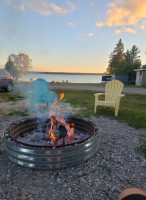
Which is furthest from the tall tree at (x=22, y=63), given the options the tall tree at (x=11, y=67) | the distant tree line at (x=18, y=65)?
the tall tree at (x=11, y=67)

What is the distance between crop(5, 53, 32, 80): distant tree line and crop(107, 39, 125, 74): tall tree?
915 inches

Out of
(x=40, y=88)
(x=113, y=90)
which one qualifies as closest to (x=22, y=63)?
(x=40, y=88)

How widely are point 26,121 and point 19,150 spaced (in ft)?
3.30

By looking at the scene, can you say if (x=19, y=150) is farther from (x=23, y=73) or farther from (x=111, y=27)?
(x=23, y=73)

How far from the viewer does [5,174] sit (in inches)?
68.8

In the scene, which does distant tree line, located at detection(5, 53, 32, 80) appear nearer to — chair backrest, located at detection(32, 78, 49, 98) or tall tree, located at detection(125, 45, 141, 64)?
tall tree, located at detection(125, 45, 141, 64)

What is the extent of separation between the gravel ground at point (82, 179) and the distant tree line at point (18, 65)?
38.8 metres

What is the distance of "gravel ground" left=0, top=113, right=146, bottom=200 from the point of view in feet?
4.87

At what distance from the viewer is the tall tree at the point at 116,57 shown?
3728cm

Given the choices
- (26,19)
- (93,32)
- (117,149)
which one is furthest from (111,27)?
(117,149)

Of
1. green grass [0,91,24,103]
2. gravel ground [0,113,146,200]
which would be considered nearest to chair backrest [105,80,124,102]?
gravel ground [0,113,146,200]

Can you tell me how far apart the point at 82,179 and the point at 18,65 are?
4222 cm

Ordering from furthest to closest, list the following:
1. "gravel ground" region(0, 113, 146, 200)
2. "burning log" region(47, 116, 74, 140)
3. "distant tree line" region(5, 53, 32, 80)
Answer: "distant tree line" region(5, 53, 32, 80) < "burning log" region(47, 116, 74, 140) < "gravel ground" region(0, 113, 146, 200)

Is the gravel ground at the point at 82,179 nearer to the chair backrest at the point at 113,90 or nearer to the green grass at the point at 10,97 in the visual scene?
the chair backrest at the point at 113,90
